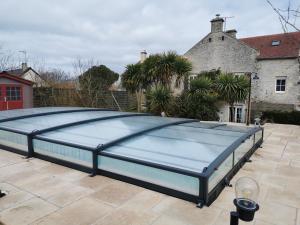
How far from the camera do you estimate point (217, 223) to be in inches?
102

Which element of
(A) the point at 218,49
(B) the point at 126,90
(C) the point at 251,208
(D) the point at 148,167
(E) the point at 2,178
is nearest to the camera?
(C) the point at 251,208

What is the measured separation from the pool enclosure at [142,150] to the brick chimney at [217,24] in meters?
12.6

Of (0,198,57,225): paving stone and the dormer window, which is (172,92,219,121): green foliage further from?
(0,198,57,225): paving stone

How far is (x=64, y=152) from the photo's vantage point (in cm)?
439

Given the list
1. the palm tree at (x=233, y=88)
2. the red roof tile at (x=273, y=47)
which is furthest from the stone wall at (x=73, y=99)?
the red roof tile at (x=273, y=47)

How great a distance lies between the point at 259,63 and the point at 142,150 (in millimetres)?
14158

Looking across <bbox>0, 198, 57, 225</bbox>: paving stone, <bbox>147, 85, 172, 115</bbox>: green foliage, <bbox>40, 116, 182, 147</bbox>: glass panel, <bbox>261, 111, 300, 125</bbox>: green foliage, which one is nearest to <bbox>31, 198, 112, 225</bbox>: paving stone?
<bbox>0, 198, 57, 225</bbox>: paving stone

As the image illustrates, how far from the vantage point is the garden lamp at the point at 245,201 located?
1630mm

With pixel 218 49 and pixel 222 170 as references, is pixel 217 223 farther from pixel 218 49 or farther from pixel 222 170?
pixel 218 49

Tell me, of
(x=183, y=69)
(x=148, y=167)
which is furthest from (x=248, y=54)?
(x=148, y=167)

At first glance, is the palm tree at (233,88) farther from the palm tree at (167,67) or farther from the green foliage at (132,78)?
the green foliage at (132,78)

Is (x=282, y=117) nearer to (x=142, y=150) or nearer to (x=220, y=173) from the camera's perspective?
(x=220, y=173)

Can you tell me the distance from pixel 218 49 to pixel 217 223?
15.8m

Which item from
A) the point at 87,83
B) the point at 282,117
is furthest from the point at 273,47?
the point at 87,83
